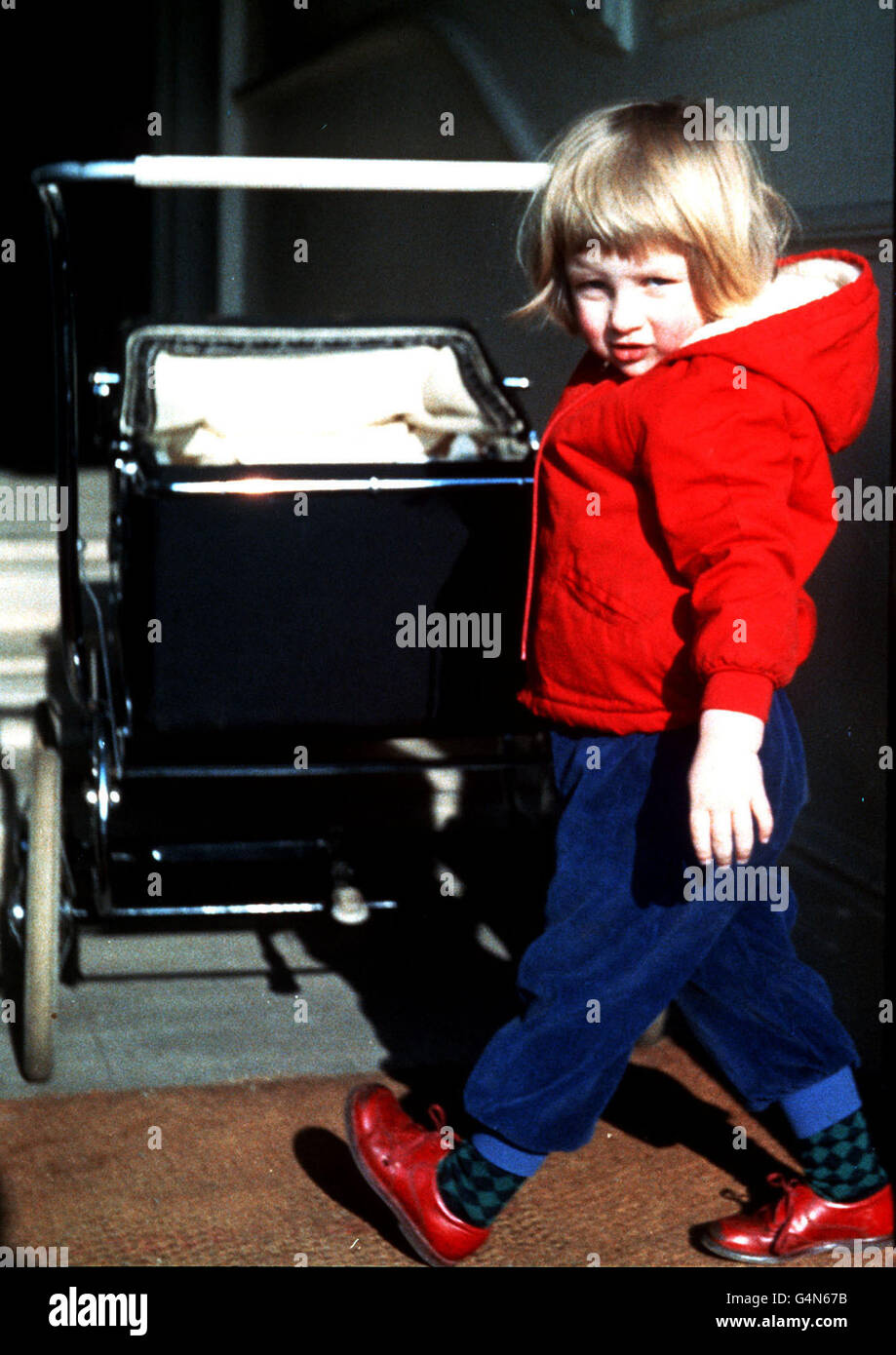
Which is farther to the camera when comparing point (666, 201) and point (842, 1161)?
point (842, 1161)

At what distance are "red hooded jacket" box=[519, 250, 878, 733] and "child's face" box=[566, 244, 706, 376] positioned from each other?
0.12 feet

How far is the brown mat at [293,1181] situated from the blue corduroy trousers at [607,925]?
27cm

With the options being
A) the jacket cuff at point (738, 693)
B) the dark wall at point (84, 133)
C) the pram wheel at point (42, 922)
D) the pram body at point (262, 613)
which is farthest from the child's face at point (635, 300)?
the dark wall at point (84, 133)

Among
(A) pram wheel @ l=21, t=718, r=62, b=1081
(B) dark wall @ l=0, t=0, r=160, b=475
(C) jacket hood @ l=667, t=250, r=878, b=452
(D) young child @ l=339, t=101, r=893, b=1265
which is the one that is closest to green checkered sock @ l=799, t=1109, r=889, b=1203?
(D) young child @ l=339, t=101, r=893, b=1265

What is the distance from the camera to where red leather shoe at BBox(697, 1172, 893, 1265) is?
2072 mm

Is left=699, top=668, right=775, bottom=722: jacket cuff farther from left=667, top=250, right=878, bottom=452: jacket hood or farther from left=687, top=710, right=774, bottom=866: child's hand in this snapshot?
left=667, top=250, right=878, bottom=452: jacket hood

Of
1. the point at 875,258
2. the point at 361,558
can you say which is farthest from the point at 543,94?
the point at 361,558

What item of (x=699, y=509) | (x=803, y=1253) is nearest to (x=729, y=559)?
(x=699, y=509)

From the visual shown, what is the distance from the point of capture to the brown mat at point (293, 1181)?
6.95 ft

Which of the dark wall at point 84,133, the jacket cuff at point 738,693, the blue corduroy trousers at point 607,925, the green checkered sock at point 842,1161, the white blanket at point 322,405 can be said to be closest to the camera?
the jacket cuff at point 738,693

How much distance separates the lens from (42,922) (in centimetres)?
254

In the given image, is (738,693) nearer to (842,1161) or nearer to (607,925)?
(607,925)

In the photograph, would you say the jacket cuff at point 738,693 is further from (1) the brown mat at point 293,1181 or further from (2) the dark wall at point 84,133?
(2) the dark wall at point 84,133

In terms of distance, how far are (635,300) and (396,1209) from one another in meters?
1.13
